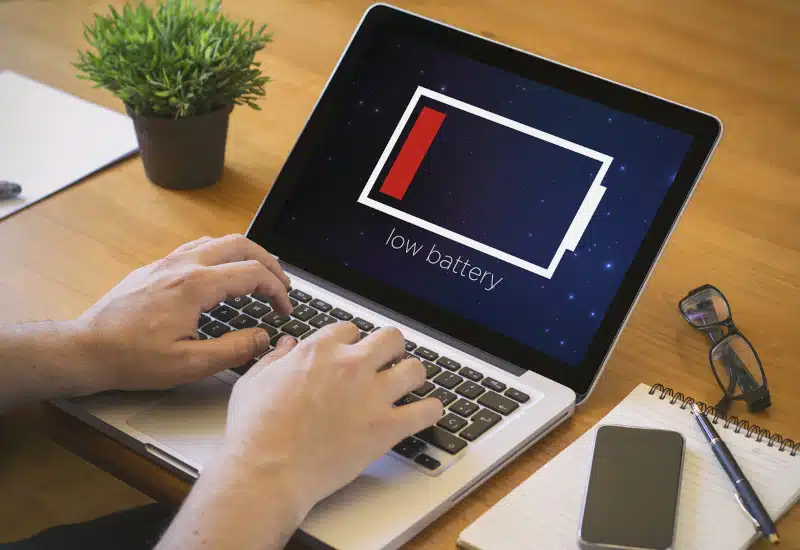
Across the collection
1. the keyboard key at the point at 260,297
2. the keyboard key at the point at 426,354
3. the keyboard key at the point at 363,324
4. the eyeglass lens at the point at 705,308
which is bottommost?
the keyboard key at the point at 260,297

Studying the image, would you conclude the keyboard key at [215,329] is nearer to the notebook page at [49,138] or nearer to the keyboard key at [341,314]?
the keyboard key at [341,314]

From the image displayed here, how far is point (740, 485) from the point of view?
771 millimetres

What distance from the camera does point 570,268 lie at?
899mm

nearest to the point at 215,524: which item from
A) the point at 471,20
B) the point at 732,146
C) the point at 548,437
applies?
the point at 548,437

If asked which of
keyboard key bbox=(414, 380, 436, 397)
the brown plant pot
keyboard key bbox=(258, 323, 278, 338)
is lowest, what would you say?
keyboard key bbox=(258, 323, 278, 338)

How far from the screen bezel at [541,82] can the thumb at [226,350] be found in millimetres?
156

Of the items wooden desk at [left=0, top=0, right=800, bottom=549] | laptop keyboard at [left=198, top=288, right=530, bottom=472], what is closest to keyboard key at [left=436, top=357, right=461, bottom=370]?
laptop keyboard at [left=198, top=288, right=530, bottom=472]

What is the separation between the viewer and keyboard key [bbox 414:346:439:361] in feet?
2.89

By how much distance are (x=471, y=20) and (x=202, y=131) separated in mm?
644

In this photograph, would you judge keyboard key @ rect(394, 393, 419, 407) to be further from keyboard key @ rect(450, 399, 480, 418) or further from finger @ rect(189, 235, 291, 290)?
finger @ rect(189, 235, 291, 290)

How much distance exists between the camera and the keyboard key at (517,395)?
848mm

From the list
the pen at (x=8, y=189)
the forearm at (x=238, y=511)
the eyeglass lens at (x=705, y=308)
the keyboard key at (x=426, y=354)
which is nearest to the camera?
the forearm at (x=238, y=511)

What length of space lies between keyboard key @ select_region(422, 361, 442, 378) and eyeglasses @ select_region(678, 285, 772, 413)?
0.27 m

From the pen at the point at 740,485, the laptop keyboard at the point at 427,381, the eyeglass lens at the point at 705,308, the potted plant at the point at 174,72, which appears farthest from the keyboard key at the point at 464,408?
the potted plant at the point at 174,72
